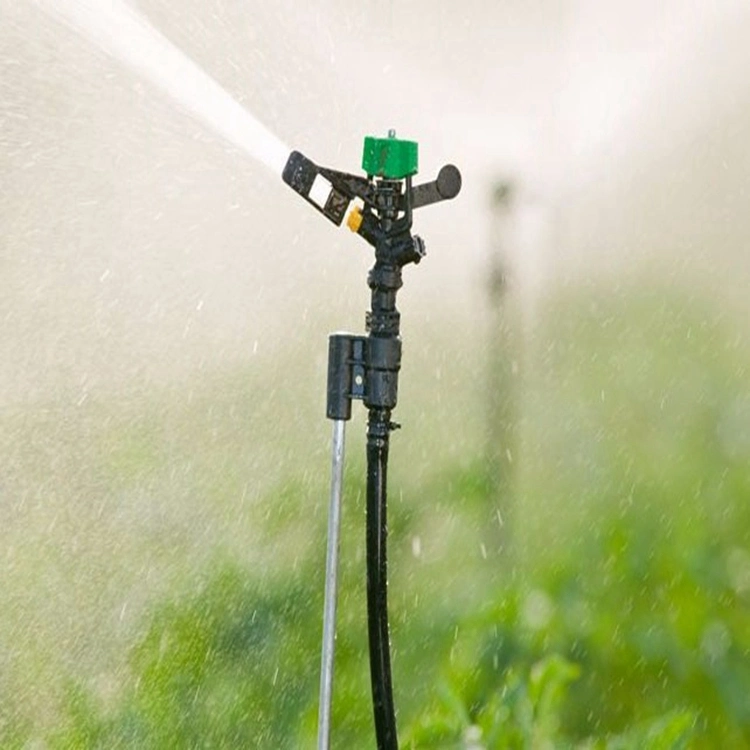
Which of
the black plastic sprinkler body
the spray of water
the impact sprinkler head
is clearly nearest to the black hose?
the black plastic sprinkler body

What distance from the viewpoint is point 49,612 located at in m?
1.47

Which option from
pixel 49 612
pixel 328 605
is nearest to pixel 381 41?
pixel 328 605

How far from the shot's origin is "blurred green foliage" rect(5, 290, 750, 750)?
4.57ft

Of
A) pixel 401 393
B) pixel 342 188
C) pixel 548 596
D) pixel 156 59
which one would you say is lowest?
pixel 548 596

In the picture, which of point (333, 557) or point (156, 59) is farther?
point (156, 59)

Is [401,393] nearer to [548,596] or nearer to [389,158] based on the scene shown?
[548,596]

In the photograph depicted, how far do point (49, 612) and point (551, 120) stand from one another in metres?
0.76

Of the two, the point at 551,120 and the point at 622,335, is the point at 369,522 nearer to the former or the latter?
the point at 622,335

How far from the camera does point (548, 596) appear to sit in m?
1.45

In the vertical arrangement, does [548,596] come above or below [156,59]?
below

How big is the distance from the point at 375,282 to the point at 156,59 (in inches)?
17.4

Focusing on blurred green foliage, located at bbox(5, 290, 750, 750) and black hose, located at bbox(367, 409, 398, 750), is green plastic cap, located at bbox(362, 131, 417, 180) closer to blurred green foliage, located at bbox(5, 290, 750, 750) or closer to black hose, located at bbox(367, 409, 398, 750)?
black hose, located at bbox(367, 409, 398, 750)

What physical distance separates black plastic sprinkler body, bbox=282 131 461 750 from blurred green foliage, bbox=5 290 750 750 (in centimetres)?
28

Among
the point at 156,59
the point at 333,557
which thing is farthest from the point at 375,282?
the point at 156,59
